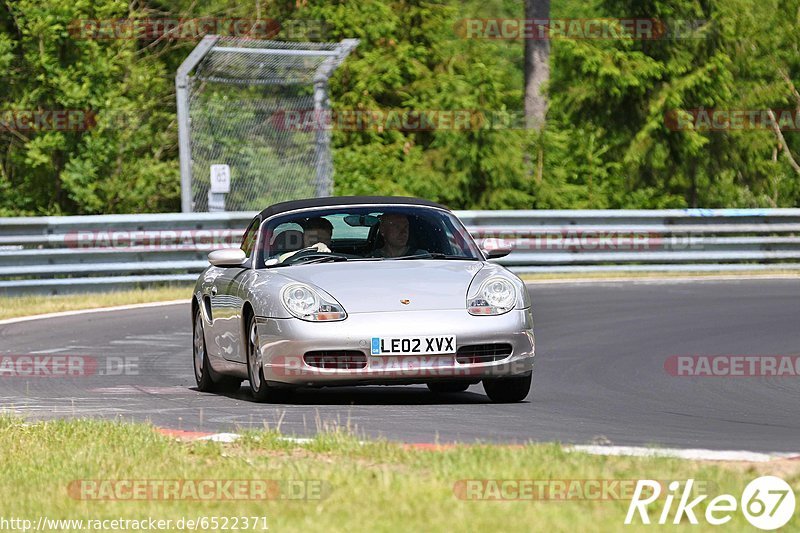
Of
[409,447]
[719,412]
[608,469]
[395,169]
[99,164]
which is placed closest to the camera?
[608,469]

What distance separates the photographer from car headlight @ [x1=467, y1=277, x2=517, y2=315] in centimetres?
971

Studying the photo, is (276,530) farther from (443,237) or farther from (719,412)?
(443,237)

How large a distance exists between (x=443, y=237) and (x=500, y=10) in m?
55.6

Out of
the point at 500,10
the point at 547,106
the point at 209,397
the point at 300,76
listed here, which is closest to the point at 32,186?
the point at 300,76

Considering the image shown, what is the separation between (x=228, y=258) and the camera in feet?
35.1

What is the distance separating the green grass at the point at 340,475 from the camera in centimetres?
559

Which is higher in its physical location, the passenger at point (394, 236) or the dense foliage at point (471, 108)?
the passenger at point (394, 236)

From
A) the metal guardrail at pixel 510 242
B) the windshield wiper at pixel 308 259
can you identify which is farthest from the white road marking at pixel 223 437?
the metal guardrail at pixel 510 242

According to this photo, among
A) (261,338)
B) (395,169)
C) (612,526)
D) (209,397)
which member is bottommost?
(395,169)

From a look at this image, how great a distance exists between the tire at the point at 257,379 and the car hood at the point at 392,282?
1.50 ft

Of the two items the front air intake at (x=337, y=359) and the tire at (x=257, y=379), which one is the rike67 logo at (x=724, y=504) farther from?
the tire at (x=257, y=379)

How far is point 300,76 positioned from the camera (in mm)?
24984

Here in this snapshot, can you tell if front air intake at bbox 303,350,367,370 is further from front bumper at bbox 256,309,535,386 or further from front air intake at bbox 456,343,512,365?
front air intake at bbox 456,343,512,365

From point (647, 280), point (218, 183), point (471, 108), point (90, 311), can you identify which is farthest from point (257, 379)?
point (471, 108)
